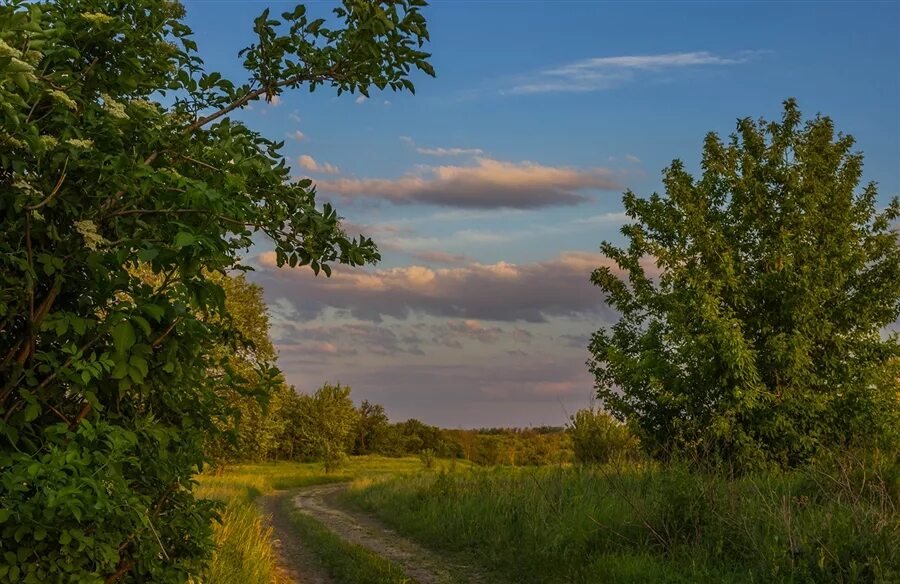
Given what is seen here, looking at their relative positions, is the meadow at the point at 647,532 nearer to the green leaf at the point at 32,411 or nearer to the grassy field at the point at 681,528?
the grassy field at the point at 681,528

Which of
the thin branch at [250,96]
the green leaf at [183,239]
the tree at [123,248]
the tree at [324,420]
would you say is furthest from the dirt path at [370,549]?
the tree at [324,420]

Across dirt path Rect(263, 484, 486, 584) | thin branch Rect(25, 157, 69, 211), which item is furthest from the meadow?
thin branch Rect(25, 157, 69, 211)

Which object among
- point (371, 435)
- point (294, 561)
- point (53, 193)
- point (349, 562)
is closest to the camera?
point (53, 193)

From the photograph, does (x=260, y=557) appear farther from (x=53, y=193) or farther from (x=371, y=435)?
(x=371, y=435)

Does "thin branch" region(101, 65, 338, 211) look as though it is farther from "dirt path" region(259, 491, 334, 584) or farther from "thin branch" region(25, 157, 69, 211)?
"dirt path" region(259, 491, 334, 584)

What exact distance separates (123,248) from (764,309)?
21.4m

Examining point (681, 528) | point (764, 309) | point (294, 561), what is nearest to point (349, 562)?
point (294, 561)

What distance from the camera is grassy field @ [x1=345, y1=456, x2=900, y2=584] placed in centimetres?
859

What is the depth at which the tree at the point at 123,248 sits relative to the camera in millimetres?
3932

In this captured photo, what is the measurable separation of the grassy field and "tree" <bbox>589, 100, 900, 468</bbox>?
17.9 ft

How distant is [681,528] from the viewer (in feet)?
35.2

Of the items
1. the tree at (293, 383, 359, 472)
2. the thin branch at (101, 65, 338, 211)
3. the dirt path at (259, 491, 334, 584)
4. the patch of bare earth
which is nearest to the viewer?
the thin branch at (101, 65, 338, 211)

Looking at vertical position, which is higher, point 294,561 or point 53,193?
point 53,193

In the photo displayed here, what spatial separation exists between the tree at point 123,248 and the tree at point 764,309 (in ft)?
54.2
